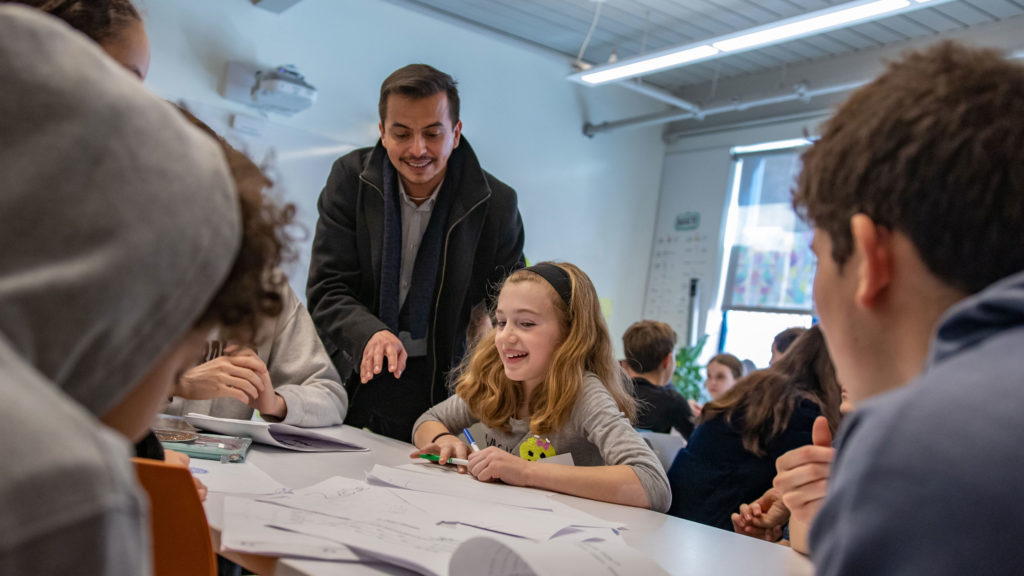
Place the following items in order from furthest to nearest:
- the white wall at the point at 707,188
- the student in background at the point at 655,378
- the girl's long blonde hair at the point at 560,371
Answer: the white wall at the point at 707,188 → the student in background at the point at 655,378 → the girl's long blonde hair at the point at 560,371

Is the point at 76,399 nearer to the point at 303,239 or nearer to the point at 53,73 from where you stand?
the point at 53,73

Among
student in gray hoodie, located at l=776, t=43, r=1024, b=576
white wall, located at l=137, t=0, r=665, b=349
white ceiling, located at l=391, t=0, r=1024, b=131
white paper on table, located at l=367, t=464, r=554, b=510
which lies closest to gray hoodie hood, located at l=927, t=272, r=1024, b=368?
student in gray hoodie, located at l=776, t=43, r=1024, b=576

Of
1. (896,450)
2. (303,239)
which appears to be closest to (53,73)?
(303,239)

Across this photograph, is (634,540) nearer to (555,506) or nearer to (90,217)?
(555,506)

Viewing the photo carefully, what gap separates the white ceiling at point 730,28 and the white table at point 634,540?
4116mm

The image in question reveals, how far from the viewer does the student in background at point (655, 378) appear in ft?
12.1

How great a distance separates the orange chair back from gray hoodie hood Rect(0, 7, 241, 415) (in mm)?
472

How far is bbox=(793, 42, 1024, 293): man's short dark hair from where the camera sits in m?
0.60

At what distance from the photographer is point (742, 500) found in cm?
214

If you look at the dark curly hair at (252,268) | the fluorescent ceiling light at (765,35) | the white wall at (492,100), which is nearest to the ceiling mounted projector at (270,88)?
the white wall at (492,100)

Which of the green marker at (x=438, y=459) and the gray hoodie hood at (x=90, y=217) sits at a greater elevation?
the gray hoodie hood at (x=90, y=217)

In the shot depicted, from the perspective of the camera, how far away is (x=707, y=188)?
6.84 meters

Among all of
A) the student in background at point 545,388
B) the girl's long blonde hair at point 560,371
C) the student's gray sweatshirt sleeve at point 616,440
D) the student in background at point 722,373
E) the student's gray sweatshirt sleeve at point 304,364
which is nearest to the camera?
the student's gray sweatshirt sleeve at point 616,440

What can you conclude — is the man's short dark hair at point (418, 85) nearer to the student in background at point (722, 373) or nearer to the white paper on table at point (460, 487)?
the white paper on table at point (460, 487)
